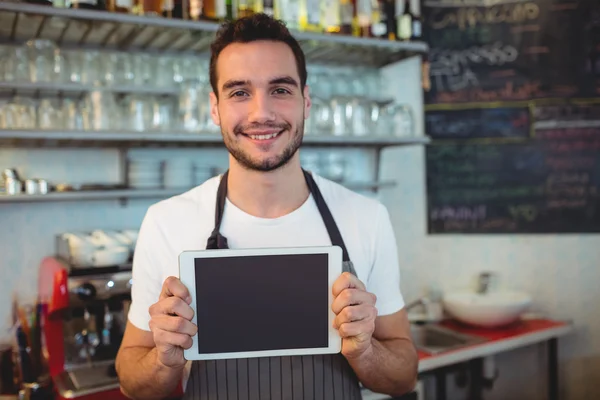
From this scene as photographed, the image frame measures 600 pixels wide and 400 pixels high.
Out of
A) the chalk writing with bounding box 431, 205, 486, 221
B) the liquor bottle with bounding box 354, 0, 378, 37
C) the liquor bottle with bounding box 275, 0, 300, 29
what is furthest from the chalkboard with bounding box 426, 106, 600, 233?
the liquor bottle with bounding box 275, 0, 300, 29

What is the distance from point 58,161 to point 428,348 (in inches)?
68.9

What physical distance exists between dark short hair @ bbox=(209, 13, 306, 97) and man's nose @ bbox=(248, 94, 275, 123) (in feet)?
0.44

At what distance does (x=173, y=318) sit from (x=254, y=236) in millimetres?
344

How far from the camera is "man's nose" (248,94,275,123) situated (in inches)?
50.9

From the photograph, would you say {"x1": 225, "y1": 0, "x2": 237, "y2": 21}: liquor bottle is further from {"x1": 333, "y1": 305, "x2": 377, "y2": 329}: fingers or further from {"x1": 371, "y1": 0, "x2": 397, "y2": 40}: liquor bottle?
{"x1": 333, "y1": 305, "x2": 377, "y2": 329}: fingers

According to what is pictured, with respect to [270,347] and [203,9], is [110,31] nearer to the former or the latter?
[203,9]

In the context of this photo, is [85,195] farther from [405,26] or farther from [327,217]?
[405,26]

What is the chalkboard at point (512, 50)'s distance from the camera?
106 inches

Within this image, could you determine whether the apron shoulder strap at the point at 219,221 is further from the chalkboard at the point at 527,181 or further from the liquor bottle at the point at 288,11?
the chalkboard at the point at 527,181

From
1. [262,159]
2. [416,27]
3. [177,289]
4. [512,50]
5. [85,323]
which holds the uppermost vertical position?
[416,27]

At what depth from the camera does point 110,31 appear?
7.16ft

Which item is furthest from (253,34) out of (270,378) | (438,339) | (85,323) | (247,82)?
(438,339)

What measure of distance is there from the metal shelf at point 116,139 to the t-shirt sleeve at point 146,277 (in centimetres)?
77

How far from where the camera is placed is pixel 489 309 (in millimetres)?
2490
